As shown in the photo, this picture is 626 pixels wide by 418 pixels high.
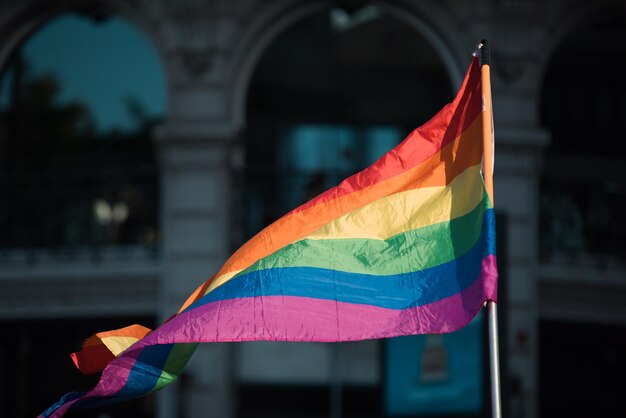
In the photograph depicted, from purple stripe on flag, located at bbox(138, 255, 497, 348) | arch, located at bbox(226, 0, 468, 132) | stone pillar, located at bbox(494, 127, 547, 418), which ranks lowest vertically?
purple stripe on flag, located at bbox(138, 255, 497, 348)

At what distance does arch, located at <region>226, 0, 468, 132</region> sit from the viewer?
624 inches

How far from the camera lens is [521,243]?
1573 centimetres

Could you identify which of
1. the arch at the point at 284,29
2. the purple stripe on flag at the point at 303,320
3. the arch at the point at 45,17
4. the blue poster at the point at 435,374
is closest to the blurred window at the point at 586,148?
the arch at the point at 284,29

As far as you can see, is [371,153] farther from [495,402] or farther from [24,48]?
[495,402]

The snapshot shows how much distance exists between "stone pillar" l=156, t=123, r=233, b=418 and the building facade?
0.06 ft

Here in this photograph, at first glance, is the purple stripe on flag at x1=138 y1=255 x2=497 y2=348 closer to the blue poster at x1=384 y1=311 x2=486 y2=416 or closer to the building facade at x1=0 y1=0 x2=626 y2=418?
the blue poster at x1=384 y1=311 x2=486 y2=416

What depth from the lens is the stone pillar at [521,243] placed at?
50.9ft

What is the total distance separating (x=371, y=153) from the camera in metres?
16.5

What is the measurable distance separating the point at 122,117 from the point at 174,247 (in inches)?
85.3

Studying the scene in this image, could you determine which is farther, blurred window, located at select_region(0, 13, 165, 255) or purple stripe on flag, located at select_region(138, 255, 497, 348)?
blurred window, located at select_region(0, 13, 165, 255)

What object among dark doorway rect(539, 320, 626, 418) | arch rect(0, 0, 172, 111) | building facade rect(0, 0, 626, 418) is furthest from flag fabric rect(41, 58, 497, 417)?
dark doorway rect(539, 320, 626, 418)

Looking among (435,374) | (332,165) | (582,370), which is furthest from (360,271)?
(582,370)

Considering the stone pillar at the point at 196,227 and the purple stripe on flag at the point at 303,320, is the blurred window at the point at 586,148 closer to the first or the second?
the stone pillar at the point at 196,227

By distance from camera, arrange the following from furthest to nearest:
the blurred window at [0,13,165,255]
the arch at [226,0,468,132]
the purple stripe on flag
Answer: the blurred window at [0,13,165,255], the arch at [226,0,468,132], the purple stripe on flag
